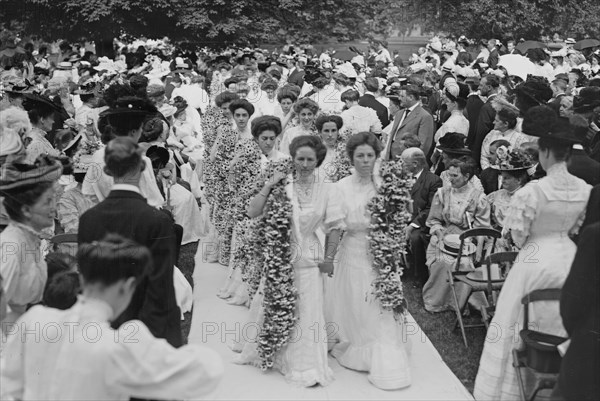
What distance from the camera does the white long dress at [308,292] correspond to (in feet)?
23.7

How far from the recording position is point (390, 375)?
23.4 ft

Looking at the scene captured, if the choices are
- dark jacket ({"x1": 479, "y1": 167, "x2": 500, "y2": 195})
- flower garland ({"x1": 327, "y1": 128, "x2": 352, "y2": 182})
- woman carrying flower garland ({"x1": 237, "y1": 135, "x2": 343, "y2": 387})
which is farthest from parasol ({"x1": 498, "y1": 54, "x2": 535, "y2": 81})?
woman carrying flower garland ({"x1": 237, "y1": 135, "x2": 343, "y2": 387})

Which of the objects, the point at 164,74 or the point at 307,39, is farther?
the point at 307,39

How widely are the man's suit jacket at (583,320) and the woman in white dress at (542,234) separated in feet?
4.22

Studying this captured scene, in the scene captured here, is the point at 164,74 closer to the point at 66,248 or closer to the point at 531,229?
the point at 66,248

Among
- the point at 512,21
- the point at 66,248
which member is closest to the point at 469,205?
the point at 66,248

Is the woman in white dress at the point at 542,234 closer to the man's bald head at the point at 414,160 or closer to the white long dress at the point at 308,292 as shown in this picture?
the white long dress at the point at 308,292

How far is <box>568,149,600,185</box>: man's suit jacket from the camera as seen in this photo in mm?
7445

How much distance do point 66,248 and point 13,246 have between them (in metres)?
2.85

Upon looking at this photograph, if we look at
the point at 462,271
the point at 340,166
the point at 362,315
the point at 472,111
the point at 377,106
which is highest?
the point at 472,111

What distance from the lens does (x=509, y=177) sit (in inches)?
346

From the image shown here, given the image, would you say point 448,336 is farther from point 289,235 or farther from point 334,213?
point 289,235

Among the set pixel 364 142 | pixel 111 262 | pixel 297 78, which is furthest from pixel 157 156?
pixel 297 78

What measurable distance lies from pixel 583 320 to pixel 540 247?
1.47 metres
